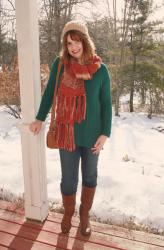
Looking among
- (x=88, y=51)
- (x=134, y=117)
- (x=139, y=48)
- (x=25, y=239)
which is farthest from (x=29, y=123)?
→ (x=139, y=48)

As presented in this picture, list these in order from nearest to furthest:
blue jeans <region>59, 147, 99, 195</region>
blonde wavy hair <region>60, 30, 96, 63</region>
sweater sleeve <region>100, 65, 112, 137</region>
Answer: blonde wavy hair <region>60, 30, 96, 63</region>, sweater sleeve <region>100, 65, 112, 137</region>, blue jeans <region>59, 147, 99, 195</region>

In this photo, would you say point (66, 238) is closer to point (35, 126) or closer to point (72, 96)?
point (35, 126)

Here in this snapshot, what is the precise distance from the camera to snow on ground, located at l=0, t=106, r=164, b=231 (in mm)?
2549

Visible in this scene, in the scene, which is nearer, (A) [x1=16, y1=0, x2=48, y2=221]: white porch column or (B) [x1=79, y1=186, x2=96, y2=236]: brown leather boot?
(A) [x1=16, y1=0, x2=48, y2=221]: white porch column

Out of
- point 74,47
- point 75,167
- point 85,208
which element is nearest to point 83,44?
point 74,47

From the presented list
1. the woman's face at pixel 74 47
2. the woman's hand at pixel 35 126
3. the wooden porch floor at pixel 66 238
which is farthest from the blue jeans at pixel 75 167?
the woman's face at pixel 74 47

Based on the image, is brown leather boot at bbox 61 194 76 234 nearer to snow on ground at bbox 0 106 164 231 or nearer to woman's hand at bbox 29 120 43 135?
snow on ground at bbox 0 106 164 231

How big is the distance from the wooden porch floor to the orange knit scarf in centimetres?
73

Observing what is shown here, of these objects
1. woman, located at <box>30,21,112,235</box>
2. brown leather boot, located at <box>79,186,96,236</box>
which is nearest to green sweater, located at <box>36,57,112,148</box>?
woman, located at <box>30,21,112,235</box>

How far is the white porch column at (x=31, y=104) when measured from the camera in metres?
1.94

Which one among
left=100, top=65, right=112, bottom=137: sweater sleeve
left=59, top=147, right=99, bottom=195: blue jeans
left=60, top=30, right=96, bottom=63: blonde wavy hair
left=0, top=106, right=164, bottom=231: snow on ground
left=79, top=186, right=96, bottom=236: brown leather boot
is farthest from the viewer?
left=0, top=106, right=164, bottom=231: snow on ground

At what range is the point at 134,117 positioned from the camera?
8.31 metres

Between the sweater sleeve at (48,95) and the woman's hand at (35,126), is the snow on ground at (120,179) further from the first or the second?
the sweater sleeve at (48,95)

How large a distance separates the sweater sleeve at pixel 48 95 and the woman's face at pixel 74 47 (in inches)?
6.4
